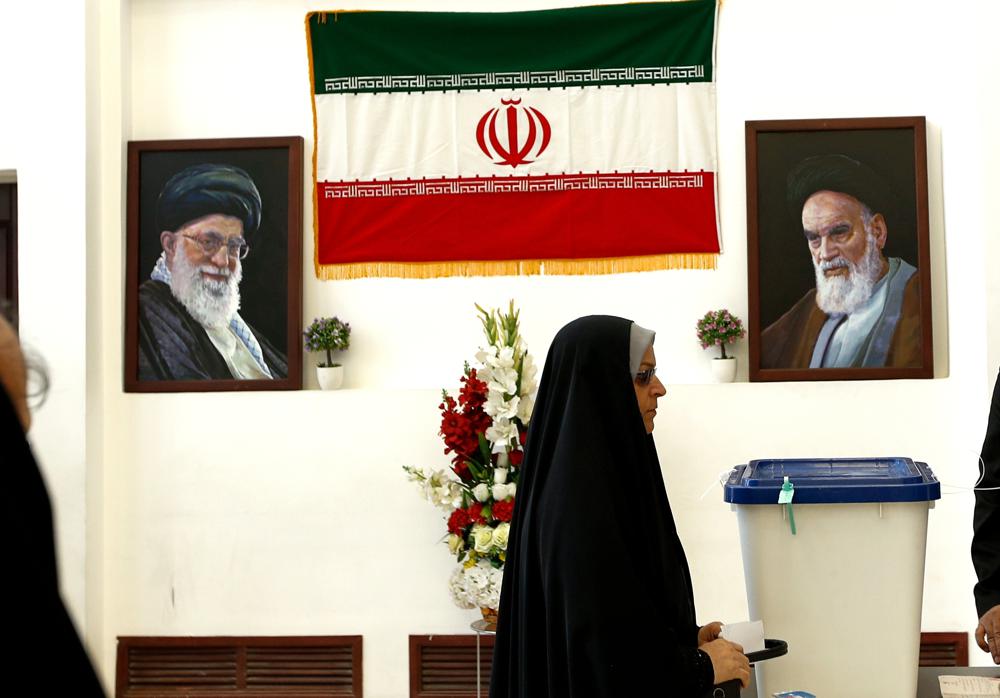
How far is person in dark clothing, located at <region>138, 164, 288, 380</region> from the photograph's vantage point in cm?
449

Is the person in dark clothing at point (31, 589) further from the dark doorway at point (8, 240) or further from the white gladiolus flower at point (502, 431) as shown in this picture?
the dark doorway at point (8, 240)

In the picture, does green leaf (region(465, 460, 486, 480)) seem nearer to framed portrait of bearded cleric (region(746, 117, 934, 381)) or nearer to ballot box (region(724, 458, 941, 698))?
framed portrait of bearded cleric (region(746, 117, 934, 381))

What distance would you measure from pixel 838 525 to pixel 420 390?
2.45m

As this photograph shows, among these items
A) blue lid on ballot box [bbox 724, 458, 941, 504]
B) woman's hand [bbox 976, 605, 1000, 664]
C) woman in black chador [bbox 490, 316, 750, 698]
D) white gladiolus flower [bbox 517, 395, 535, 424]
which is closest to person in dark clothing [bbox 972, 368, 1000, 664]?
woman's hand [bbox 976, 605, 1000, 664]

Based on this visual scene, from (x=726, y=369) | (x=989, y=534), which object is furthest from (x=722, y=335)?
(x=989, y=534)

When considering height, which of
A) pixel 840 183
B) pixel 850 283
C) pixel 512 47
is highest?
pixel 512 47

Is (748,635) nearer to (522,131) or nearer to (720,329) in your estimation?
(720,329)

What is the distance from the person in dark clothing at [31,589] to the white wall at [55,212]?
3.63 m

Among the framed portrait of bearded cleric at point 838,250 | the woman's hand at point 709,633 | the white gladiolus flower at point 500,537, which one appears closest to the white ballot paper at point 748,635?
the woman's hand at point 709,633

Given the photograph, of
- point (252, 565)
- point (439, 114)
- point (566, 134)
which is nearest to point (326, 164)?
point (439, 114)

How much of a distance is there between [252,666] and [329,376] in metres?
1.19

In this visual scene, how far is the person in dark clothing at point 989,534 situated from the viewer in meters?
2.47

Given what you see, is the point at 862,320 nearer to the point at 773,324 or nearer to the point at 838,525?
the point at 773,324

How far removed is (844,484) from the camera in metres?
2.19
